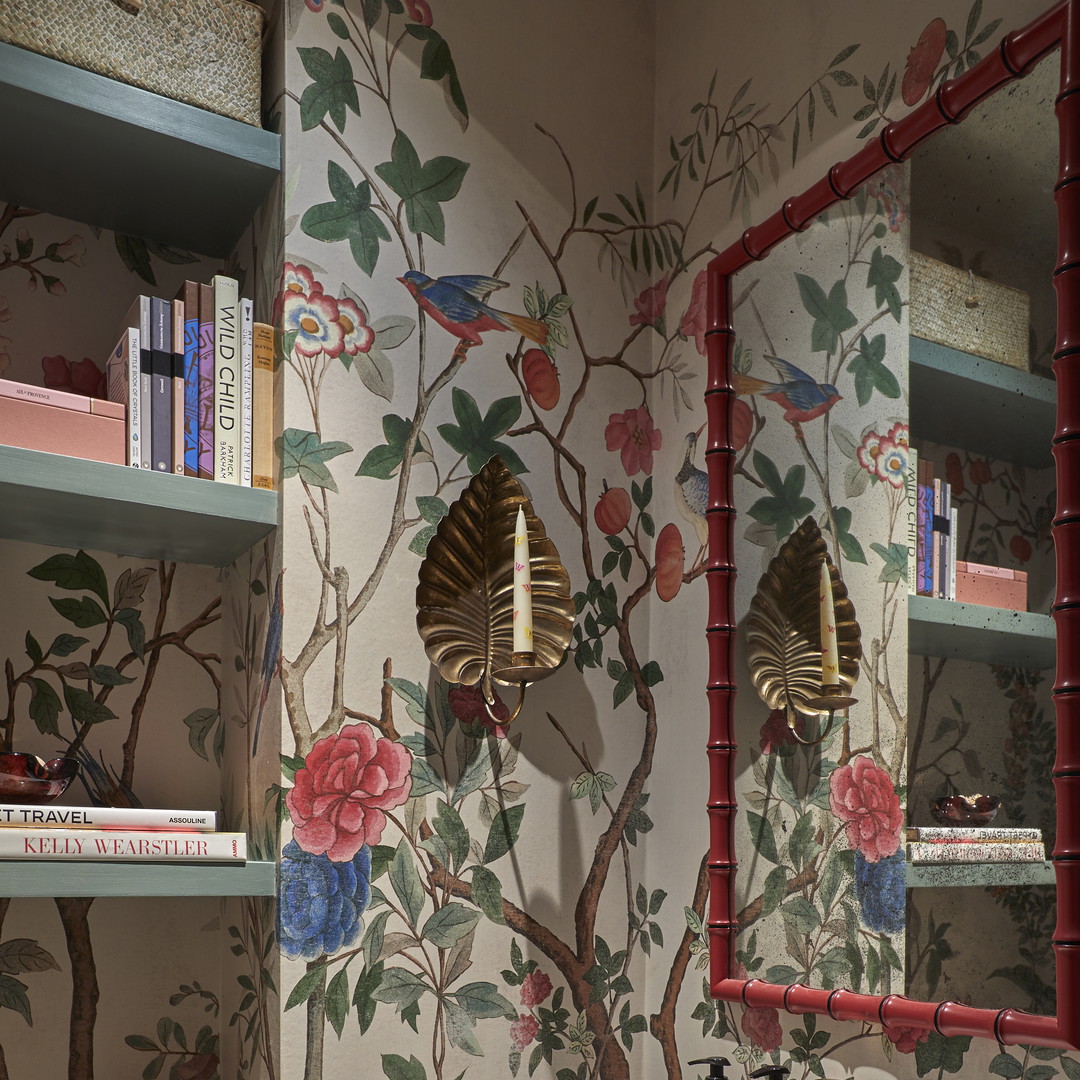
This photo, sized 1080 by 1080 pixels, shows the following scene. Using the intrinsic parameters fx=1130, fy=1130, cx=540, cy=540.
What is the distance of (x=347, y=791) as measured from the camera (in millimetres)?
1241

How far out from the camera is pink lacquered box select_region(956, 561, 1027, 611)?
100 centimetres

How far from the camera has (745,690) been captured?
52.1 inches

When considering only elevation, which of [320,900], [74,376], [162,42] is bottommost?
[320,900]

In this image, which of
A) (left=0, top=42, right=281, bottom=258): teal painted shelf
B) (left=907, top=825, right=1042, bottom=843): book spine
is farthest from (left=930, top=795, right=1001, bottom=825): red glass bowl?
(left=0, top=42, right=281, bottom=258): teal painted shelf

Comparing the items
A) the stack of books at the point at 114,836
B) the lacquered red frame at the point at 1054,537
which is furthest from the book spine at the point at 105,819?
the lacquered red frame at the point at 1054,537

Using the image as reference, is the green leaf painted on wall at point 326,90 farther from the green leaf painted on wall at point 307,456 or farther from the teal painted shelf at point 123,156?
the green leaf painted on wall at point 307,456

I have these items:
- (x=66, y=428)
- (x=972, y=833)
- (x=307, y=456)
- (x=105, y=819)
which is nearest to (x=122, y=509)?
(x=66, y=428)

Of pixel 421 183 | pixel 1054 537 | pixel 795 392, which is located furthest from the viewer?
pixel 421 183

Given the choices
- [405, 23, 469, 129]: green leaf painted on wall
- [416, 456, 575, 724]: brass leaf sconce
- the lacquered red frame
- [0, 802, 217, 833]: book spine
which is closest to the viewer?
the lacquered red frame

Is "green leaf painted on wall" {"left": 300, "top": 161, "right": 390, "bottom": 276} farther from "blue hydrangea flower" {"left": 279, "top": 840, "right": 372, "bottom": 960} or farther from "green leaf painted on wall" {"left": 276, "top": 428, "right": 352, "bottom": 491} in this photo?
"blue hydrangea flower" {"left": 279, "top": 840, "right": 372, "bottom": 960}

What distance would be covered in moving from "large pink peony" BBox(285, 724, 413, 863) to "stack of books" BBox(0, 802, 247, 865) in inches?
3.3

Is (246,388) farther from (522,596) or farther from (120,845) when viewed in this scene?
(120,845)

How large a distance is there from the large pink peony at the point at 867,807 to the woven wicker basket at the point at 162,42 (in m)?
0.97

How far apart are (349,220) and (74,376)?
39cm
